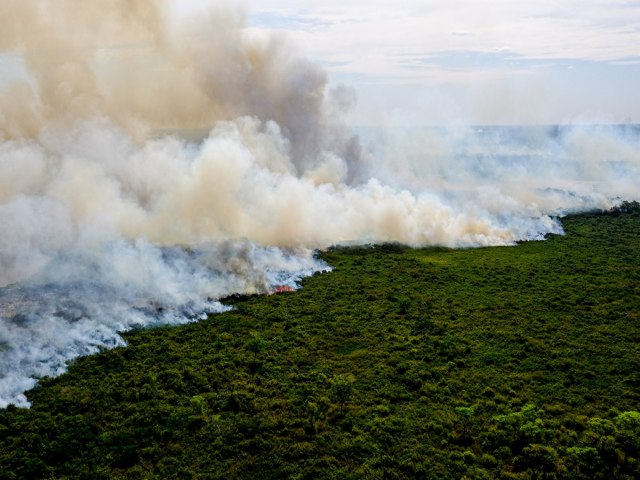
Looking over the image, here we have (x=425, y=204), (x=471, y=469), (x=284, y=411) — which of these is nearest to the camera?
(x=471, y=469)

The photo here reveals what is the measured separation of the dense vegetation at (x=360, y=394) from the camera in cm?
2845

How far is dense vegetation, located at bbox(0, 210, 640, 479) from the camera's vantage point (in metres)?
28.5

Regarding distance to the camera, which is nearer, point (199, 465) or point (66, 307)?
point (199, 465)

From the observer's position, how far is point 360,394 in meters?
35.4

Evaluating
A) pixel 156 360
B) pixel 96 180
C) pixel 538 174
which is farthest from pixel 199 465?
pixel 538 174

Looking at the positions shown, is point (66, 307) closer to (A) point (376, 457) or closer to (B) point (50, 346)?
(B) point (50, 346)

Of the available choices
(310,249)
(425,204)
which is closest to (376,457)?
(310,249)

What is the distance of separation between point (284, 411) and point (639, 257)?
6076cm

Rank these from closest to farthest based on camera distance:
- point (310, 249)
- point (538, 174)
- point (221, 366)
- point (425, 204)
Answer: point (221, 366) < point (310, 249) < point (425, 204) < point (538, 174)

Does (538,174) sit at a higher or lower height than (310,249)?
higher

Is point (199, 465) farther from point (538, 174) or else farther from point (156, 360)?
point (538, 174)

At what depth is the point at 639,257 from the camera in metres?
72.2

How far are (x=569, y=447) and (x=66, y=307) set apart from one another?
1553 inches

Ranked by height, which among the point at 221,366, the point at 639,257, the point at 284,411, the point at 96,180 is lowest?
the point at 284,411
